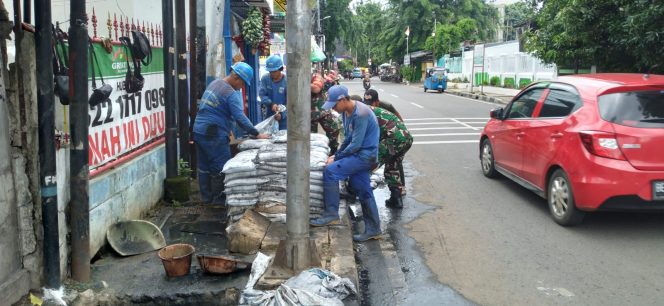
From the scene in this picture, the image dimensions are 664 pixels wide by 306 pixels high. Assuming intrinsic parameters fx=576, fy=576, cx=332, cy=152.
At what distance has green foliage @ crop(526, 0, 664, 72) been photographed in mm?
11734

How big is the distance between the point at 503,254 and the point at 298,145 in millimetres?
2464

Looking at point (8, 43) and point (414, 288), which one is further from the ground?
point (8, 43)

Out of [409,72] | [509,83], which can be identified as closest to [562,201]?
[509,83]

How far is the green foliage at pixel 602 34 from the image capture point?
11.7m

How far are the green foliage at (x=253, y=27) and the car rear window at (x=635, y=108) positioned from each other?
6.70 metres

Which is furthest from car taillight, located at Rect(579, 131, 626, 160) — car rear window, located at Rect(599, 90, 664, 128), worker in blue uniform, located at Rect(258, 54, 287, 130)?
worker in blue uniform, located at Rect(258, 54, 287, 130)

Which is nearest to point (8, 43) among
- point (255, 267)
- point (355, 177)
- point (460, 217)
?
point (255, 267)

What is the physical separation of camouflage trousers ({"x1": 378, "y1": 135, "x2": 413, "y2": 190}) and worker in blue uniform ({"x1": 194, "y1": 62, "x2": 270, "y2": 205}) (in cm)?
140

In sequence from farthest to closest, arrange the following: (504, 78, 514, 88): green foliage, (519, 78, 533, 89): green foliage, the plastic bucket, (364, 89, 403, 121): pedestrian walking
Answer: (504, 78, 514, 88): green foliage → (519, 78, 533, 89): green foliage → (364, 89, 403, 121): pedestrian walking → the plastic bucket

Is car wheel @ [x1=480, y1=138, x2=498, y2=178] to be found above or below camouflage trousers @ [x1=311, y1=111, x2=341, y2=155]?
below

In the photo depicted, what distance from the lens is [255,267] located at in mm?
4434

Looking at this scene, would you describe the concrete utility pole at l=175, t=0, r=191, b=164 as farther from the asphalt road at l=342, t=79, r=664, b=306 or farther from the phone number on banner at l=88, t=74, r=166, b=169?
the asphalt road at l=342, t=79, r=664, b=306

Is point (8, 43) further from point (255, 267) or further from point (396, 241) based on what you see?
point (396, 241)

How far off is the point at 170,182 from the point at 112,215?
1.58 metres
